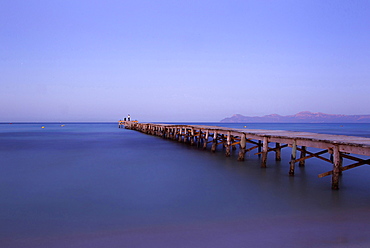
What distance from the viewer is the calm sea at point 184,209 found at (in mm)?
4477

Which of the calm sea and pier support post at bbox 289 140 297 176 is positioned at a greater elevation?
pier support post at bbox 289 140 297 176

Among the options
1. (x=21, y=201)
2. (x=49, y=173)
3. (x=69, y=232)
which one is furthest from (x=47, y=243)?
(x=49, y=173)

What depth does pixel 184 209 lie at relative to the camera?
6.09 m

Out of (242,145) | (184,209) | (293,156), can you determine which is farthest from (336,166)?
(242,145)

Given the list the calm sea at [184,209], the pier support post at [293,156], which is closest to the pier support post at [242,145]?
the calm sea at [184,209]

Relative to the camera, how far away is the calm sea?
4477 millimetres

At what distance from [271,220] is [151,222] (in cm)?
217

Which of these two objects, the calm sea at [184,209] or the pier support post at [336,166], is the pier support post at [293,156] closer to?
the calm sea at [184,209]

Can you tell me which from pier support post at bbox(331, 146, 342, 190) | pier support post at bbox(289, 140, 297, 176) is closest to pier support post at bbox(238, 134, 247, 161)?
pier support post at bbox(289, 140, 297, 176)

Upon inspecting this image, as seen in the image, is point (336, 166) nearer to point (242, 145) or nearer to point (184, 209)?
point (184, 209)

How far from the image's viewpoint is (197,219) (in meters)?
5.38

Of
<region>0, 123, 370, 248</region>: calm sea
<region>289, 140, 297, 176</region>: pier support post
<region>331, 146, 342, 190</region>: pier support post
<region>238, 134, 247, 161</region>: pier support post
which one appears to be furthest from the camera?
<region>238, 134, 247, 161</region>: pier support post

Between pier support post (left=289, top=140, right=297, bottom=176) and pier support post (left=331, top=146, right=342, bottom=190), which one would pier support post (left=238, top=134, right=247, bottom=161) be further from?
pier support post (left=331, top=146, right=342, bottom=190)

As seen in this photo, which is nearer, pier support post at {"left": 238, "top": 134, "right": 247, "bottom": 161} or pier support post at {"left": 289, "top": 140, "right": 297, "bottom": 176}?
pier support post at {"left": 289, "top": 140, "right": 297, "bottom": 176}
